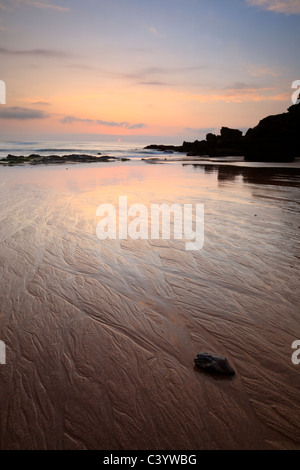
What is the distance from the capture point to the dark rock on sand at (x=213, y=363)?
2.35m

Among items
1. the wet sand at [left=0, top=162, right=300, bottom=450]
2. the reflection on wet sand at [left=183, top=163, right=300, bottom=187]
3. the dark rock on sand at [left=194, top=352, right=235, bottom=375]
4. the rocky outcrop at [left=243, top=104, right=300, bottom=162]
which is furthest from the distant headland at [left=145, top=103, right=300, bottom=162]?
the dark rock on sand at [left=194, top=352, right=235, bottom=375]

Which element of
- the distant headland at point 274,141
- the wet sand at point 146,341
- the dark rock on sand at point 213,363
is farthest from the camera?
the distant headland at point 274,141

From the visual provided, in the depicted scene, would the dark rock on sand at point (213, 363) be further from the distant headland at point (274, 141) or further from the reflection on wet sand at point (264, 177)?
the distant headland at point (274, 141)

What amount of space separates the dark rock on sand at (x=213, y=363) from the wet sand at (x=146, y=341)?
0.23 ft

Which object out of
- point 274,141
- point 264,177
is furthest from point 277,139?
point 264,177

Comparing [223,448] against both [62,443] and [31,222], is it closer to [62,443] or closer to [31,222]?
[62,443]

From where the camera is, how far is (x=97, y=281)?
12.7 feet

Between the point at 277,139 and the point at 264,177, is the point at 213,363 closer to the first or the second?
the point at 264,177

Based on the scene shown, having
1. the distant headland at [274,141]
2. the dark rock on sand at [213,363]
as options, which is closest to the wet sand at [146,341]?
the dark rock on sand at [213,363]

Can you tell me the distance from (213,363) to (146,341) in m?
0.70

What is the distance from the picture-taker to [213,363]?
7.86 feet

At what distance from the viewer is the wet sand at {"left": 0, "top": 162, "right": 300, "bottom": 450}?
1882 millimetres
